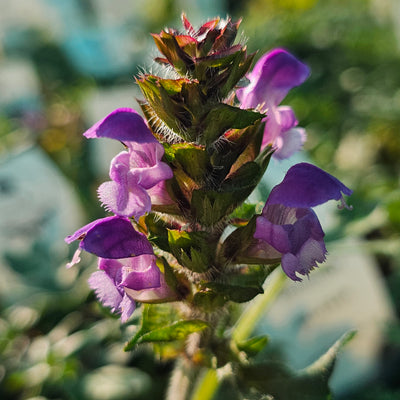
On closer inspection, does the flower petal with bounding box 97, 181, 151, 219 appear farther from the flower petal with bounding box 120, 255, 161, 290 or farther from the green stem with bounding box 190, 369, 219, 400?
the green stem with bounding box 190, 369, 219, 400

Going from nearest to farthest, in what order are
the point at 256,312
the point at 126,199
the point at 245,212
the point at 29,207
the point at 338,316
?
the point at 126,199
the point at 245,212
the point at 256,312
the point at 338,316
the point at 29,207

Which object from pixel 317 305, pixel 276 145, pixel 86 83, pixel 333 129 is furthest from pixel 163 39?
pixel 86 83

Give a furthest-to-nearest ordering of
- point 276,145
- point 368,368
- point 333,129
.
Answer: point 333,129 → point 368,368 → point 276,145

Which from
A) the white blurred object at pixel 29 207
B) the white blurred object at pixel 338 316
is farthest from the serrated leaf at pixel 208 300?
the white blurred object at pixel 29 207

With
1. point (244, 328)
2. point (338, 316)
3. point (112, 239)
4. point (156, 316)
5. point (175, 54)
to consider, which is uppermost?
point (175, 54)

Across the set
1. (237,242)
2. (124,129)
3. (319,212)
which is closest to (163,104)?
(124,129)

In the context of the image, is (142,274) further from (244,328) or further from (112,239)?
(244,328)

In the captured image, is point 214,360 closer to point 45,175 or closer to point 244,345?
point 244,345
